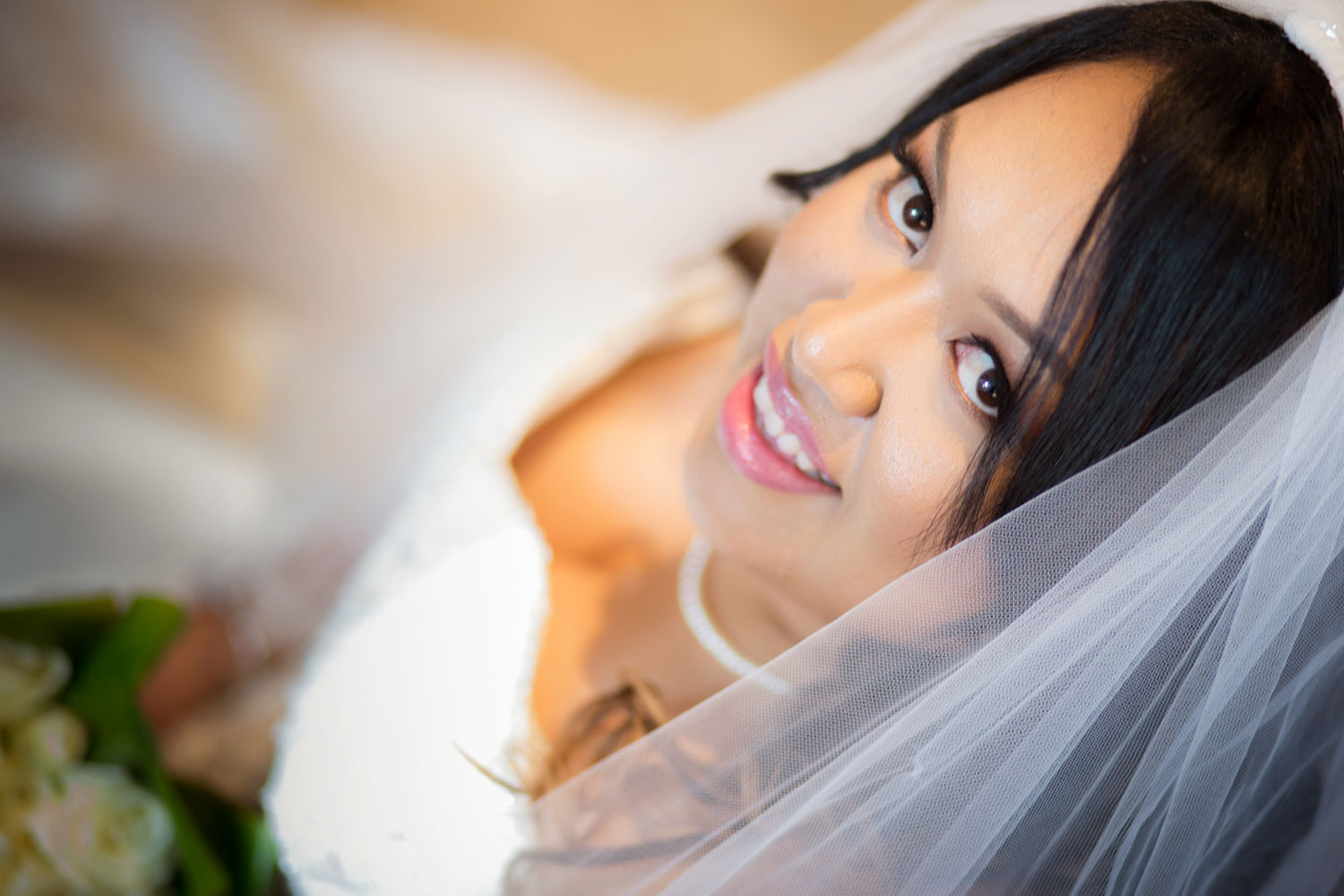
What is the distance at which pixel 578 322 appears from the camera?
1173 mm

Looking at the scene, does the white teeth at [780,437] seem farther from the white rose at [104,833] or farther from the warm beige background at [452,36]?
the warm beige background at [452,36]

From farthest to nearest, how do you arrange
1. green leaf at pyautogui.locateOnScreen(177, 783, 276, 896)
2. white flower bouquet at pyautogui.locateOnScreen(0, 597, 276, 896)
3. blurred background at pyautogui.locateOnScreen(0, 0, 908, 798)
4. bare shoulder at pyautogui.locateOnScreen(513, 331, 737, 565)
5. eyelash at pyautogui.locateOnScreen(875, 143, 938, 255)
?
blurred background at pyautogui.locateOnScreen(0, 0, 908, 798) → bare shoulder at pyautogui.locateOnScreen(513, 331, 737, 565) → green leaf at pyautogui.locateOnScreen(177, 783, 276, 896) → white flower bouquet at pyautogui.locateOnScreen(0, 597, 276, 896) → eyelash at pyautogui.locateOnScreen(875, 143, 938, 255)

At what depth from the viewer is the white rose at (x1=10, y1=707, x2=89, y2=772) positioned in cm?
87

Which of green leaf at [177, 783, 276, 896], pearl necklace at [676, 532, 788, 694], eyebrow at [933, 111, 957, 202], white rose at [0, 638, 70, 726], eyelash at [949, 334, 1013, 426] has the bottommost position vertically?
green leaf at [177, 783, 276, 896]

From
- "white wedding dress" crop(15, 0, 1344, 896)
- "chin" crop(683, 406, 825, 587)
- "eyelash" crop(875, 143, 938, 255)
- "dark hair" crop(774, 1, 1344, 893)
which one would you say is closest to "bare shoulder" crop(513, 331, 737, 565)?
"white wedding dress" crop(15, 0, 1344, 896)

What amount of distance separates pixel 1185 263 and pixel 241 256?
4.72ft

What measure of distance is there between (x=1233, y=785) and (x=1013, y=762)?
0.79 ft

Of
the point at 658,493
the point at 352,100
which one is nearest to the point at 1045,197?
the point at 658,493

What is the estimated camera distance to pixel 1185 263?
63cm

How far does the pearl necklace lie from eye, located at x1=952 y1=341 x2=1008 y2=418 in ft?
1.02

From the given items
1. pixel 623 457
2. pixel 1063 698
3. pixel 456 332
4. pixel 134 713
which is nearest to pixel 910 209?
pixel 1063 698

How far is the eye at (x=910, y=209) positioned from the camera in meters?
0.74

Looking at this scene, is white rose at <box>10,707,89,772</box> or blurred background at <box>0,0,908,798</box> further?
blurred background at <box>0,0,908,798</box>

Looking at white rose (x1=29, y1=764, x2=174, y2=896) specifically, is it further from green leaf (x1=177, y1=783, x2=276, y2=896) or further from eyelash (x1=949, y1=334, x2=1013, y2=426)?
eyelash (x1=949, y1=334, x2=1013, y2=426)
